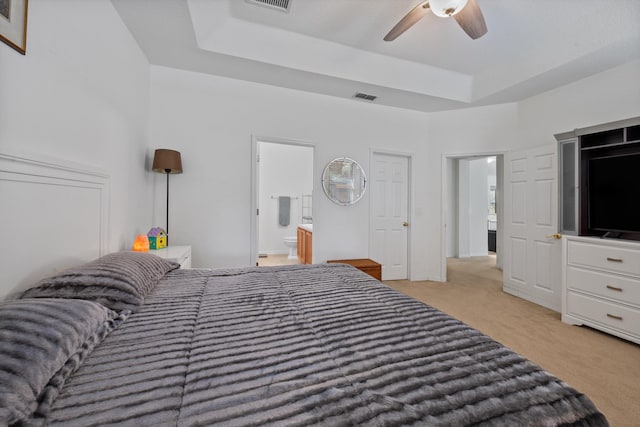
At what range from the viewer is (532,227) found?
3219 millimetres

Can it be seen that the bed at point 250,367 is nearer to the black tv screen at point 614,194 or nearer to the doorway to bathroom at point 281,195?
the black tv screen at point 614,194

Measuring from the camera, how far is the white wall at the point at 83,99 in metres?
1.21

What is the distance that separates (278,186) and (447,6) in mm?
4680

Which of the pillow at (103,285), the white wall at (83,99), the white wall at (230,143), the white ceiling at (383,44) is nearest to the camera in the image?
the pillow at (103,285)

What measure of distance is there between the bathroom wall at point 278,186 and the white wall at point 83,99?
334cm

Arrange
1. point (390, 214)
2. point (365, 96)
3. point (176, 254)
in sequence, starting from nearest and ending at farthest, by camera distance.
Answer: point (176, 254)
point (365, 96)
point (390, 214)

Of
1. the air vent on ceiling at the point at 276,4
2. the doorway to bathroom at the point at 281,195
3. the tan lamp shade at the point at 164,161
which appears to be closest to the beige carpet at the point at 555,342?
the doorway to bathroom at the point at 281,195

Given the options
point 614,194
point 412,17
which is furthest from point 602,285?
point 412,17

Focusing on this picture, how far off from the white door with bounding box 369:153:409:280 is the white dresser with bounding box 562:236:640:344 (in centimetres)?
188

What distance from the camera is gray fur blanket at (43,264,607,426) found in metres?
0.57

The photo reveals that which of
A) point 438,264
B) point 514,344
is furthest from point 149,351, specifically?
point 438,264

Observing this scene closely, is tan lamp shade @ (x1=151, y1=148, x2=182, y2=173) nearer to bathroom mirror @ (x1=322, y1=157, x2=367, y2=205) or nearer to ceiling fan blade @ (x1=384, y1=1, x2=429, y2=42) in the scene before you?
bathroom mirror @ (x1=322, y1=157, x2=367, y2=205)

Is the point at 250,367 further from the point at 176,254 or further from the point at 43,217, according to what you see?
the point at 176,254

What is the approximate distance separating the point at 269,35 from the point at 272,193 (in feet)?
12.1
